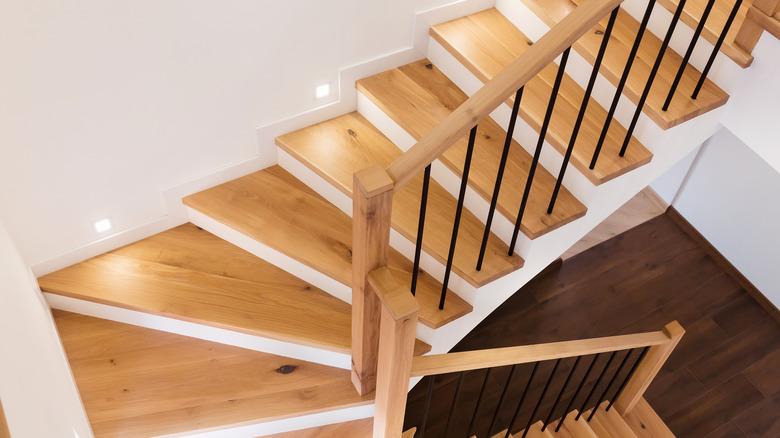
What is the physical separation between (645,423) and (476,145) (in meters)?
2.04

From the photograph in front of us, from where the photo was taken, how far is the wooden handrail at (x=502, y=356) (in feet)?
6.38

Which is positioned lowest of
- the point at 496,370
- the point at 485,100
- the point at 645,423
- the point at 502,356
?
the point at 496,370

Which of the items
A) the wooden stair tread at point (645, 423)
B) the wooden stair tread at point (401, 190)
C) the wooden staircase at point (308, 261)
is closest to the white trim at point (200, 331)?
the wooden staircase at point (308, 261)

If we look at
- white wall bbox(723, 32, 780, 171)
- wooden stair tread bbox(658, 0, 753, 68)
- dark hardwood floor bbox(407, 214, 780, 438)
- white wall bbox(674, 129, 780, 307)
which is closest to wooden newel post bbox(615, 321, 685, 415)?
dark hardwood floor bbox(407, 214, 780, 438)

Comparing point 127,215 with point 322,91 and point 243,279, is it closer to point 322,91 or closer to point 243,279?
point 243,279

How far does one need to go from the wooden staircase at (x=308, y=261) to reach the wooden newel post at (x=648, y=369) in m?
0.96

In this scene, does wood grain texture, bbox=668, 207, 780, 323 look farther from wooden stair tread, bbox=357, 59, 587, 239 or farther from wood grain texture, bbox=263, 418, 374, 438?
wood grain texture, bbox=263, 418, 374, 438

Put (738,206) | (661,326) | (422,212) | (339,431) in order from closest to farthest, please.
Result: (422,212) < (339,431) < (661,326) < (738,206)

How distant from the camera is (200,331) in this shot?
101 inches

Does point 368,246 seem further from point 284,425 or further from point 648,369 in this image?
point 648,369

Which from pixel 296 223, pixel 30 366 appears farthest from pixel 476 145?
pixel 30 366

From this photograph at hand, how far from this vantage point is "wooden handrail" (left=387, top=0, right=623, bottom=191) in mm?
1589

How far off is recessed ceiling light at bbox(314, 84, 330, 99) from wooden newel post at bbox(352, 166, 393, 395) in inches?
47.0

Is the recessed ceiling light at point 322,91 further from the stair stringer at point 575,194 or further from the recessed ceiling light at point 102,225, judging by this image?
the recessed ceiling light at point 102,225
